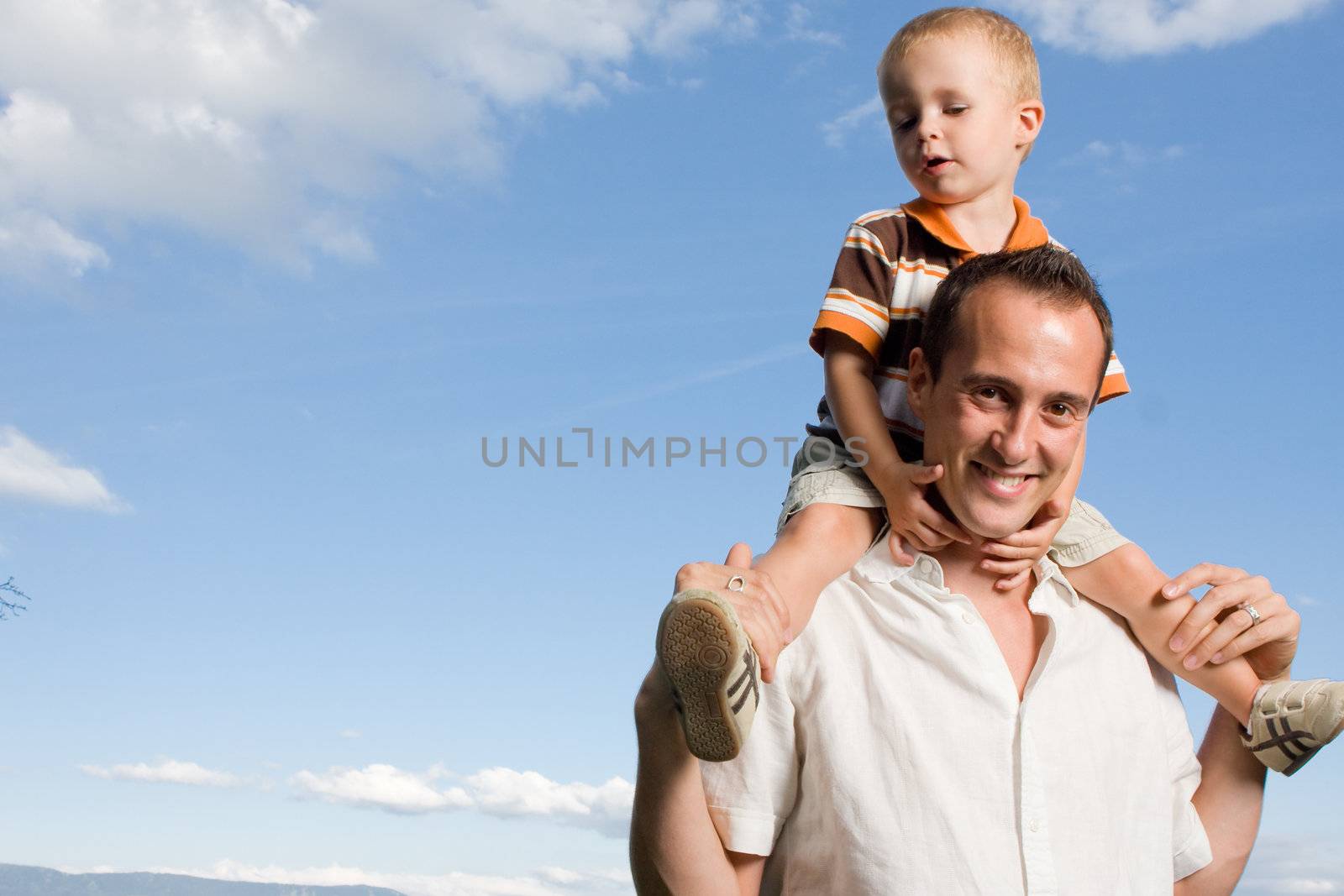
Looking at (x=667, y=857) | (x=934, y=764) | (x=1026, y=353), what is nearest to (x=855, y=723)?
(x=934, y=764)

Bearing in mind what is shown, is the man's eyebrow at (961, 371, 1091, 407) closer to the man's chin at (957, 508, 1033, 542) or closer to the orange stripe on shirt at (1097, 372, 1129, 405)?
the man's chin at (957, 508, 1033, 542)

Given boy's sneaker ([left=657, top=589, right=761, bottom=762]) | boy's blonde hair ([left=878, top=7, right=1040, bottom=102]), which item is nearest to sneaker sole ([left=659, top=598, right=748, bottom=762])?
boy's sneaker ([left=657, top=589, right=761, bottom=762])

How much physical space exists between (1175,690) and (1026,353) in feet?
3.92

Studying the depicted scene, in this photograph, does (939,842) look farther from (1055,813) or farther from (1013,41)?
(1013,41)

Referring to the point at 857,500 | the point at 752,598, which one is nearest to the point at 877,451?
the point at 857,500

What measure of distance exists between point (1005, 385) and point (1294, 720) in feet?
4.16

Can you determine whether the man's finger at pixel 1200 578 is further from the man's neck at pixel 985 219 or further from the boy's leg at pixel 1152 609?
the man's neck at pixel 985 219

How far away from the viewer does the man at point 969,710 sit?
283 centimetres

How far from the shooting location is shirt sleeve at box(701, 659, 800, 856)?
2.88 meters

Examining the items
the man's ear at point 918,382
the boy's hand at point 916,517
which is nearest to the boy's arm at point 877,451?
the boy's hand at point 916,517

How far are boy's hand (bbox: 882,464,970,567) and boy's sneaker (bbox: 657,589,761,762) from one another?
95 centimetres

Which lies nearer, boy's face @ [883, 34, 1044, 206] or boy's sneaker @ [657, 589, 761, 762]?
boy's sneaker @ [657, 589, 761, 762]

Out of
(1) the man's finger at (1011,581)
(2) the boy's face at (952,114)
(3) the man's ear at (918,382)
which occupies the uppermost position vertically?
(2) the boy's face at (952,114)

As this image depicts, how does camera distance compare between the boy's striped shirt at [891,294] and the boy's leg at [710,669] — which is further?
the boy's striped shirt at [891,294]
